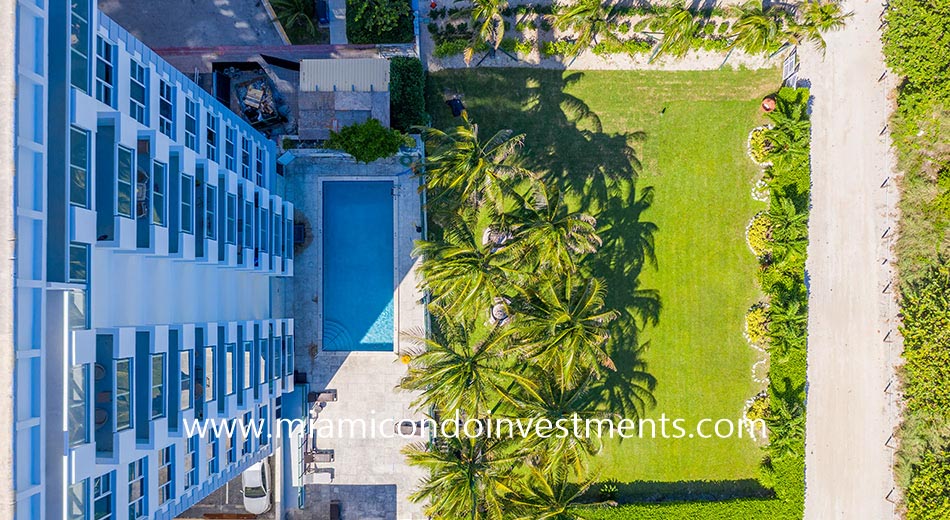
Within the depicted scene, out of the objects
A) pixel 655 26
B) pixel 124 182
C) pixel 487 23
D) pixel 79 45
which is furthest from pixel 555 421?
pixel 79 45

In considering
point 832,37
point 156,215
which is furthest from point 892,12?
point 156,215

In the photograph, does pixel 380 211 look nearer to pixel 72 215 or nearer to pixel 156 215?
pixel 156 215

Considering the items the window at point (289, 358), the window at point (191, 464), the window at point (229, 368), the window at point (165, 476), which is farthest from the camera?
the window at point (289, 358)

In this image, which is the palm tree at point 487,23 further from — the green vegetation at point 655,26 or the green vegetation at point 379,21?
the green vegetation at point 379,21

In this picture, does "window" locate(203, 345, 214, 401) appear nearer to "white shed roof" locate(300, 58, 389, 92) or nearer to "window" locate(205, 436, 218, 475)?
"window" locate(205, 436, 218, 475)

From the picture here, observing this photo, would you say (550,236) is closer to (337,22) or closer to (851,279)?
(337,22)

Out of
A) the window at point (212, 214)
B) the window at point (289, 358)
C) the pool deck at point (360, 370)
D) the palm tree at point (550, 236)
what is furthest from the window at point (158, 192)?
the palm tree at point (550, 236)
